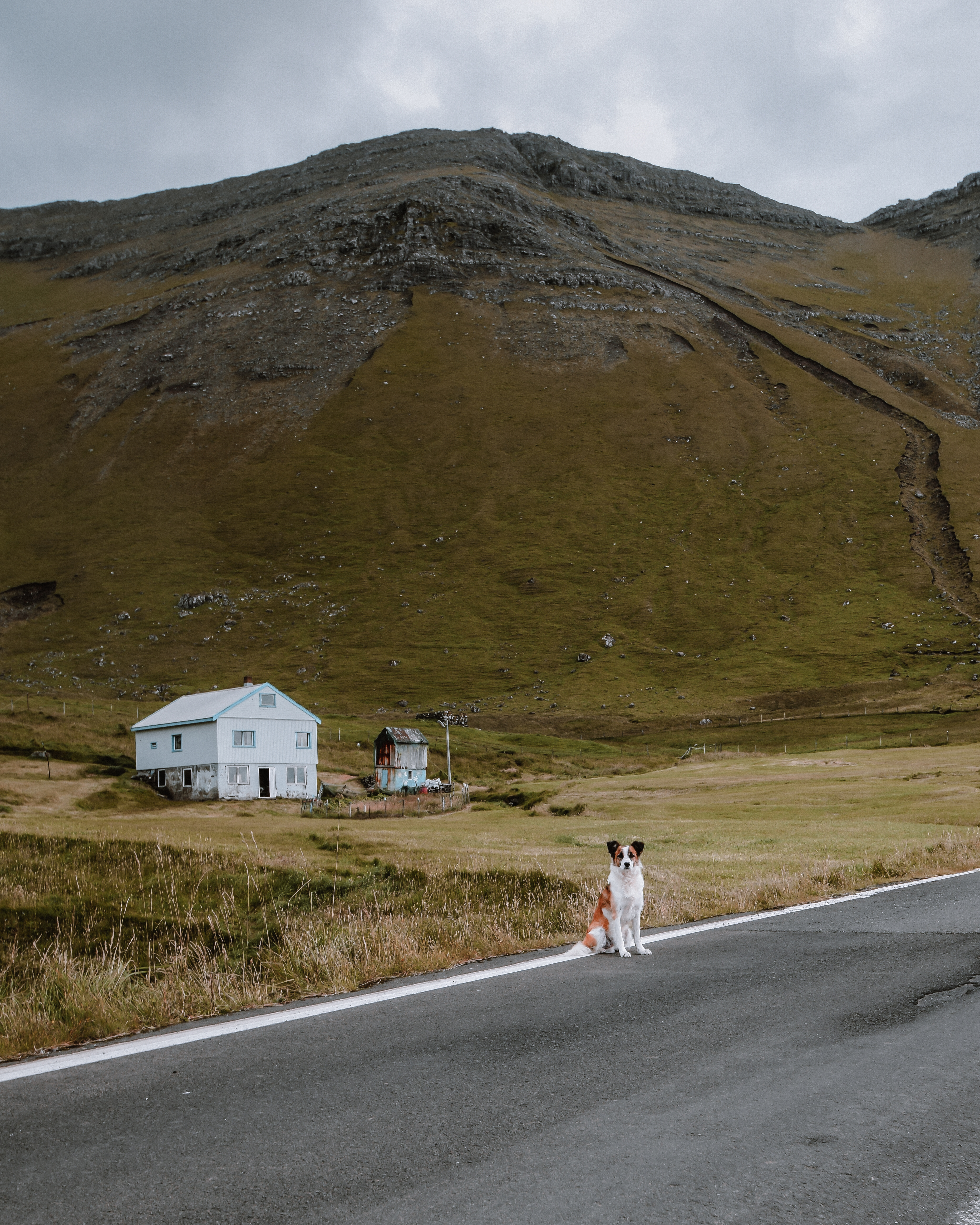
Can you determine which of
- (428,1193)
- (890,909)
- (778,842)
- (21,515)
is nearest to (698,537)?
(21,515)

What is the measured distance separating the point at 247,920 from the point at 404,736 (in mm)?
77999

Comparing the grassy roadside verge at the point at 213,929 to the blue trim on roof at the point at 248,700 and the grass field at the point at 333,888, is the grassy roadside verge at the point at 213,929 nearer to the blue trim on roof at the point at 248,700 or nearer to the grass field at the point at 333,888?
the grass field at the point at 333,888

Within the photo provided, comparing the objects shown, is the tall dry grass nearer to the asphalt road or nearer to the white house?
the asphalt road

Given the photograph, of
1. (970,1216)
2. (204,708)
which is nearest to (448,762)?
(204,708)

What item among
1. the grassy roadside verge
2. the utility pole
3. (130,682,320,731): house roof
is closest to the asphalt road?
the grassy roadside verge

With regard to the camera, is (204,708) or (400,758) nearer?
(204,708)

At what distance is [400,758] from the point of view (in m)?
91.8

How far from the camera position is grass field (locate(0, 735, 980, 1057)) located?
35.0 ft

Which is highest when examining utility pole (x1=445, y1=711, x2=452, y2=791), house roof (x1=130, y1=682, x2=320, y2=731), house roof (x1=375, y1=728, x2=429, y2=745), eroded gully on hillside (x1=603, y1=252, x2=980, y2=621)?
eroded gully on hillside (x1=603, y1=252, x2=980, y2=621)

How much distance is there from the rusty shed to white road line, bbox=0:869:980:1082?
254 ft

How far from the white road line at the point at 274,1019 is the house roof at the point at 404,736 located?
79.0 metres

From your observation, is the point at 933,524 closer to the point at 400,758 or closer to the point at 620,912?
the point at 400,758

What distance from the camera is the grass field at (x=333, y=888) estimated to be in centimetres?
1066

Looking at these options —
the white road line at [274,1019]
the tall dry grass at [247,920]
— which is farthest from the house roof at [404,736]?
the white road line at [274,1019]
